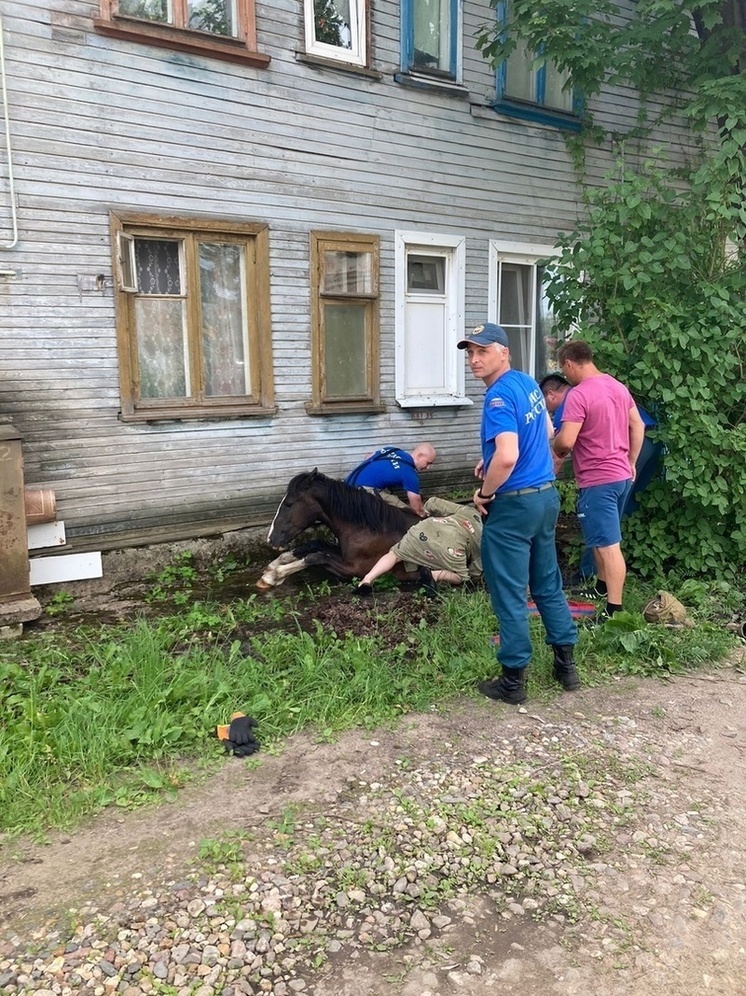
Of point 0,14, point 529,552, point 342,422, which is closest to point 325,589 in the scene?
point 342,422

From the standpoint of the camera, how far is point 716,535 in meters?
6.47

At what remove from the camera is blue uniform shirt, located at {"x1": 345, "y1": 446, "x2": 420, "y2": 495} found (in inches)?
284

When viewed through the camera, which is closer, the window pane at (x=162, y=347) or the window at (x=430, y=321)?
the window pane at (x=162, y=347)

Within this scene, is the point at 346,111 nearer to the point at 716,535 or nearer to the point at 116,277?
the point at 116,277

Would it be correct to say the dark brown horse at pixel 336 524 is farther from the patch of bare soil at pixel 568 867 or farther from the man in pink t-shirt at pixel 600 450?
the patch of bare soil at pixel 568 867

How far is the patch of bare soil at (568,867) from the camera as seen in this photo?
252 cm

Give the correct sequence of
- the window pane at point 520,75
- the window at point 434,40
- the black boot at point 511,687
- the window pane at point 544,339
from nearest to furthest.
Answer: the black boot at point 511,687 → the window at point 434,40 → the window pane at point 520,75 → the window pane at point 544,339

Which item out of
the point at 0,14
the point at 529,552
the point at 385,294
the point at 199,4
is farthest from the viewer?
the point at 385,294

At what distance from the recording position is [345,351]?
319 inches

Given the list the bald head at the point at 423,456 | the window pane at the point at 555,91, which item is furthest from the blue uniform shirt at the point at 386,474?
the window pane at the point at 555,91

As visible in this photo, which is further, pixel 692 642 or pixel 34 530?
pixel 34 530

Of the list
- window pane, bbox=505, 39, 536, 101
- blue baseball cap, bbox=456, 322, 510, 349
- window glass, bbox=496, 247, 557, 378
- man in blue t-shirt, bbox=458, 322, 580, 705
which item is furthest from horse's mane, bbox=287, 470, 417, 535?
window pane, bbox=505, 39, 536, 101

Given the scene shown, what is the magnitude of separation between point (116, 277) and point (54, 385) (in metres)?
1.02

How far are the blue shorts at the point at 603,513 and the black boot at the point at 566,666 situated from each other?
118cm
